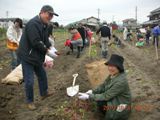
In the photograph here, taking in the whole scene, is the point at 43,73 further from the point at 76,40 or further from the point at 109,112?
the point at 76,40

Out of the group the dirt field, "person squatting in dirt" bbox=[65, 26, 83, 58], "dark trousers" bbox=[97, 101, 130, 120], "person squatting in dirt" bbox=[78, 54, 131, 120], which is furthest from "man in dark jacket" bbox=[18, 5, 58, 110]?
"person squatting in dirt" bbox=[65, 26, 83, 58]

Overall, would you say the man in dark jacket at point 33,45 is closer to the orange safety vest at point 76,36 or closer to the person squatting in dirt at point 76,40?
the person squatting in dirt at point 76,40

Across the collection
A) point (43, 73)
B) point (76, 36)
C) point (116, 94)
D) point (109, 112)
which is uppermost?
point (76, 36)

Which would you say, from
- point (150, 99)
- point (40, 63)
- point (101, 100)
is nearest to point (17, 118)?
point (40, 63)

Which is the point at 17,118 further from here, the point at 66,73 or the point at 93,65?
the point at 66,73

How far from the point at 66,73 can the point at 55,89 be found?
259 centimetres

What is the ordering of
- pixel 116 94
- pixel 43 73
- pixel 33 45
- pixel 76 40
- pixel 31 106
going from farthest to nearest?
pixel 76 40 < pixel 43 73 < pixel 31 106 < pixel 33 45 < pixel 116 94

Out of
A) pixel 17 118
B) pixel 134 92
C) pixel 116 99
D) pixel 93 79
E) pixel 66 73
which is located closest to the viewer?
pixel 116 99

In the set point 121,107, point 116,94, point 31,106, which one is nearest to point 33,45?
point 31,106

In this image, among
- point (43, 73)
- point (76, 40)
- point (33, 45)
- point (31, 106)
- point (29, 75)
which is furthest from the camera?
point (76, 40)

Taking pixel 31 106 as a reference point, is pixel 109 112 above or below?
above

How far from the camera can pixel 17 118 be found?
5.67 meters

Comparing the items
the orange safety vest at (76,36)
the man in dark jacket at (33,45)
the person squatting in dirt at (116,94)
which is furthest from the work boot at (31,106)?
the orange safety vest at (76,36)

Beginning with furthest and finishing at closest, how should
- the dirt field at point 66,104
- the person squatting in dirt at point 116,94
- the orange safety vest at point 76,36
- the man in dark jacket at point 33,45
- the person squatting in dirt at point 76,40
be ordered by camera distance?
1. the orange safety vest at point 76,36
2. the person squatting in dirt at point 76,40
3. the man in dark jacket at point 33,45
4. the dirt field at point 66,104
5. the person squatting in dirt at point 116,94
